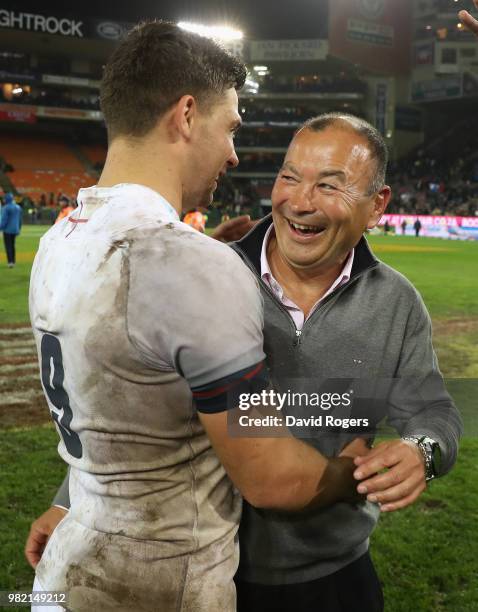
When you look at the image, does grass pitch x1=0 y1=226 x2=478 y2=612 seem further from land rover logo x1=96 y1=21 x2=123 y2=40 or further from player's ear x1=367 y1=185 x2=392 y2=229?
land rover logo x1=96 y1=21 x2=123 y2=40

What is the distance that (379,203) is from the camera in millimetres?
2527

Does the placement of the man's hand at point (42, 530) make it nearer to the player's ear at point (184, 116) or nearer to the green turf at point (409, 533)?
the player's ear at point (184, 116)

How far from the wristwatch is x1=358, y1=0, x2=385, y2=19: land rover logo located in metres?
62.5

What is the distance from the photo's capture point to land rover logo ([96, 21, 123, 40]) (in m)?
52.5

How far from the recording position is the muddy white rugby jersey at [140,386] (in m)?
1.31

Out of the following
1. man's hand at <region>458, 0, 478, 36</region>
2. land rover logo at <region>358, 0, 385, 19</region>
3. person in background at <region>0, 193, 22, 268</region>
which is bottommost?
person in background at <region>0, 193, 22, 268</region>

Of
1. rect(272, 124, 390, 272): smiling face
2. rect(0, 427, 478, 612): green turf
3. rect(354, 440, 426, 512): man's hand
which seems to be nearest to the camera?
rect(354, 440, 426, 512): man's hand

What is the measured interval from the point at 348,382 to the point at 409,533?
2.55 metres

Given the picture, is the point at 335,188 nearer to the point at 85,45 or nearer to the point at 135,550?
the point at 135,550

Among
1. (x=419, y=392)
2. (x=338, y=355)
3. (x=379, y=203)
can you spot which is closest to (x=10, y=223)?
(x=379, y=203)

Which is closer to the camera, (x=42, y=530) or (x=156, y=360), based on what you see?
(x=156, y=360)

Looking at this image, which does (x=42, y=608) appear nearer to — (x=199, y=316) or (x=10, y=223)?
(x=199, y=316)

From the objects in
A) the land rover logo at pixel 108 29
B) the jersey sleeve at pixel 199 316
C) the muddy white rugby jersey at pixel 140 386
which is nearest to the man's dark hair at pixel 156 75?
the muddy white rugby jersey at pixel 140 386

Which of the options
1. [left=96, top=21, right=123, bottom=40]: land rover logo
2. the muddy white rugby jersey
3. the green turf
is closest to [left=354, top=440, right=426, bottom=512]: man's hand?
the muddy white rugby jersey
